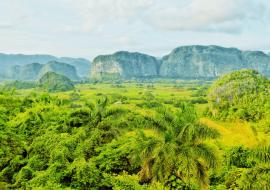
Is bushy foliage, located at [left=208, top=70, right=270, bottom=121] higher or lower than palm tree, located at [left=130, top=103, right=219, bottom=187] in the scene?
lower

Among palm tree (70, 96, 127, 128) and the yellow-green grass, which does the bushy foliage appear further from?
palm tree (70, 96, 127, 128)

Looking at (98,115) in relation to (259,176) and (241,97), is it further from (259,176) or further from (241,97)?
(241,97)

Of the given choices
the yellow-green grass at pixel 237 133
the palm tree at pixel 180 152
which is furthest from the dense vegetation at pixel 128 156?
the yellow-green grass at pixel 237 133

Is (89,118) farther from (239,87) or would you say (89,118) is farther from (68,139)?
(239,87)

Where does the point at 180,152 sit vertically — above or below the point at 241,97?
above

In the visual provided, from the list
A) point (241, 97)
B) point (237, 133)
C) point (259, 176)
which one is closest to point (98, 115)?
point (259, 176)

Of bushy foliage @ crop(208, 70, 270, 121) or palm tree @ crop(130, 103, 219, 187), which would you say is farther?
bushy foliage @ crop(208, 70, 270, 121)

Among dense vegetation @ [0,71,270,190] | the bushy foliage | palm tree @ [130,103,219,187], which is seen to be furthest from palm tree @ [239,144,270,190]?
the bushy foliage

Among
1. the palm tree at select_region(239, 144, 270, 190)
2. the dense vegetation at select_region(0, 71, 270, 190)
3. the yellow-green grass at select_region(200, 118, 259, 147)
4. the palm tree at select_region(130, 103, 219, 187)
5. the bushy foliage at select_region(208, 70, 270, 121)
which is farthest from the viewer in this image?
the bushy foliage at select_region(208, 70, 270, 121)

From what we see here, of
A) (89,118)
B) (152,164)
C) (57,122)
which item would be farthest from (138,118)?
(57,122)
